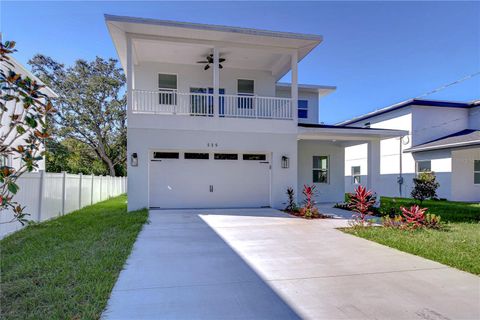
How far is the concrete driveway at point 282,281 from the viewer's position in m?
3.31

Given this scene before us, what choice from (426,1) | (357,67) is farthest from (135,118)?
(357,67)

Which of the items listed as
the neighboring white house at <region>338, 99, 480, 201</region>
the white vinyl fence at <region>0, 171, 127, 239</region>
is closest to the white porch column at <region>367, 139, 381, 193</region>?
the neighboring white house at <region>338, 99, 480, 201</region>

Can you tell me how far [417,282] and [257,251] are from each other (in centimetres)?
267

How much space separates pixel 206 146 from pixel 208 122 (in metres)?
0.93

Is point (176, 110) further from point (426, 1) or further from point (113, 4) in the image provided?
point (426, 1)

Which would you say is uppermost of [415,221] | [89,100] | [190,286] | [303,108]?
[89,100]

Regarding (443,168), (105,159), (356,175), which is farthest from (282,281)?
(105,159)

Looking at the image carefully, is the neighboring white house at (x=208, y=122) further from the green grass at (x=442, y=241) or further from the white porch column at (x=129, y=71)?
the green grass at (x=442, y=241)

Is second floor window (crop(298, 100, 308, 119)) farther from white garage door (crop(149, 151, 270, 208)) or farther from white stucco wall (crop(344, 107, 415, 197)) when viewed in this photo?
white stucco wall (crop(344, 107, 415, 197))

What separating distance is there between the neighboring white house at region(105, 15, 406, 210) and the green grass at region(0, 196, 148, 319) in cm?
379

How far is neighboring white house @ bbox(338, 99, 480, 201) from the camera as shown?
16.5 metres

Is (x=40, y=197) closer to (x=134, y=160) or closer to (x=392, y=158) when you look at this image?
(x=134, y=160)

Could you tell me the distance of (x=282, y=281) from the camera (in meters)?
4.18

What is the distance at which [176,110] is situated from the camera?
12859mm
